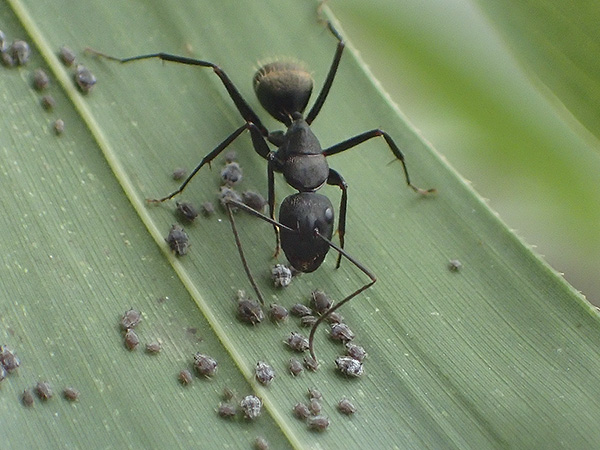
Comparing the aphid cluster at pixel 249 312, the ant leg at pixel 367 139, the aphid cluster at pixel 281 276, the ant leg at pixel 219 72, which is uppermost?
the ant leg at pixel 367 139

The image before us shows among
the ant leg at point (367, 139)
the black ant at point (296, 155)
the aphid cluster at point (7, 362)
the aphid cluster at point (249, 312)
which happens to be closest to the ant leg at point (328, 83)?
the black ant at point (296, 155)

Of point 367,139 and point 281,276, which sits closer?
point 281,276

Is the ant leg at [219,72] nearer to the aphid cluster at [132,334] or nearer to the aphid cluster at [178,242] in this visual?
the aphid cluster at [178,242]

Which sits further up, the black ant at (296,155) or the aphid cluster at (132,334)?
the black ant at (296,155)

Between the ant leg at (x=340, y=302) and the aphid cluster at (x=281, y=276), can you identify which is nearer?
the ant leg at (x=340, y=302)

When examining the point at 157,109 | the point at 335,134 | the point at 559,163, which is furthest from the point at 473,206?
the point at 157,109

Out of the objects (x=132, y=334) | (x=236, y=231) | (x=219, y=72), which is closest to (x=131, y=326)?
(x=132, y=334)

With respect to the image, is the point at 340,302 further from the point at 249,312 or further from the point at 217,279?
the point at 217,279
